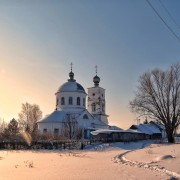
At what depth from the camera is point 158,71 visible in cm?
5044

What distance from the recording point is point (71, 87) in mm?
78625

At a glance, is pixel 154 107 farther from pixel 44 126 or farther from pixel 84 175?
pixel 84 175

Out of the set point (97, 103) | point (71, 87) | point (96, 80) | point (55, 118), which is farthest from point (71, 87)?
point (96, 80)

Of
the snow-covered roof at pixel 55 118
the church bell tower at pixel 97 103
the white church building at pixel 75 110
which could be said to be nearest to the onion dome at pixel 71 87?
the white church building at pixel 75 110

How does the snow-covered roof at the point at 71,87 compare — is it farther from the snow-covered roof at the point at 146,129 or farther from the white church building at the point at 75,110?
the snow-covered roof at the point at 146,129

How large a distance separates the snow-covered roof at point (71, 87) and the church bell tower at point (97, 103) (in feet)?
30.6

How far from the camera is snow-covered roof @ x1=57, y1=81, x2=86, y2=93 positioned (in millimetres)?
78125

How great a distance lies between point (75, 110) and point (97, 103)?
13.1 m

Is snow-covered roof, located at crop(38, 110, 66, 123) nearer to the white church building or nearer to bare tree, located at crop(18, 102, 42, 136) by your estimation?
the white church building

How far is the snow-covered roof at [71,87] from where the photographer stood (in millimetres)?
78125

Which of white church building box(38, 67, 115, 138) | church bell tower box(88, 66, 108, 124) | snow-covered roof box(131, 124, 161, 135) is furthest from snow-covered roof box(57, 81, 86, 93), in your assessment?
snow-covered roof box(131, 124, 161, 135)

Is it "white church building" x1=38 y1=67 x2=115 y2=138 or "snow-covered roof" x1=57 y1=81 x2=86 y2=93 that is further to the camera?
"snow-covered roof" x1=57 y1=81 x2=86 y2=93

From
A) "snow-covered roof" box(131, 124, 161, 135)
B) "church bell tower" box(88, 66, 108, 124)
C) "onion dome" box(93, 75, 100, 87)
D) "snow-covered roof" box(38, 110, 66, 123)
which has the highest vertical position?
"onion dome" box(93, 75, 100, 87)

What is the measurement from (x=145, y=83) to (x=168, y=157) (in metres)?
30.5
